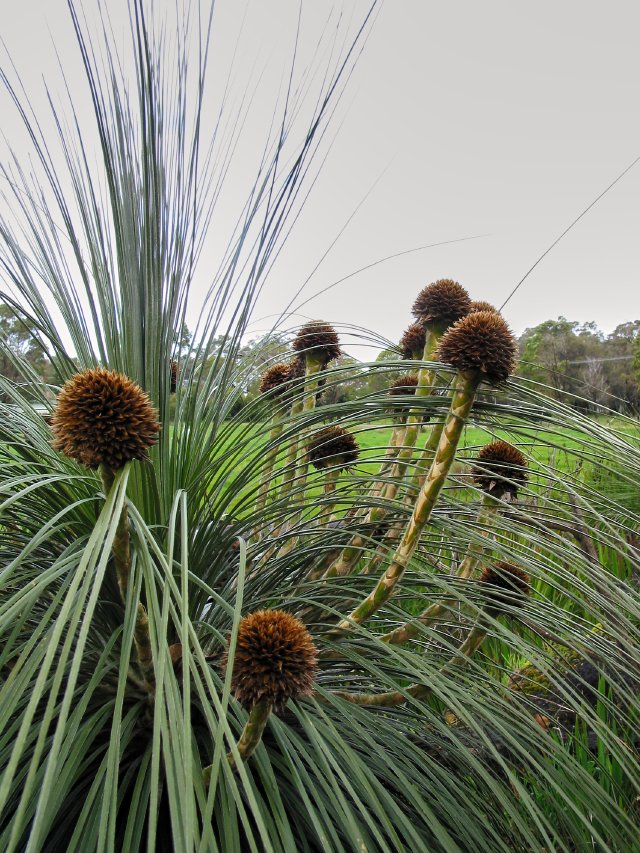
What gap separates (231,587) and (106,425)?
0.53 m

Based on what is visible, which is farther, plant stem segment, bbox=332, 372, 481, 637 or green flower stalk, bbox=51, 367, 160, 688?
plant stem segment, bbox=332, 372, 481, 637

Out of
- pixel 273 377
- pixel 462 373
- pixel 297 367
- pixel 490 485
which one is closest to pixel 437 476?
pixel 462 373

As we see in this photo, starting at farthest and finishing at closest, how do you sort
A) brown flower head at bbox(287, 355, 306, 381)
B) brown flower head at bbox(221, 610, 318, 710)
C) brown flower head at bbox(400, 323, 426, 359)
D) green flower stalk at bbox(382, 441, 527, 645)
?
brown flower head at bbox(287, 355, 306, 381) < brown flower head at bbox(400, 323, 426, 359) < green flower stalk at bbox(382, 441, 527, 645) < brown flower head at bbox(221, 610, 318, 710)

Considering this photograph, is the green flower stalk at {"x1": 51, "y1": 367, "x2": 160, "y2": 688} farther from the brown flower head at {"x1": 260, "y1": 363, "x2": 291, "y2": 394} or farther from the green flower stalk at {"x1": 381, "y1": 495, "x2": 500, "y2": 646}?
the brown flower head at {"x1": 260, "y1": 363, "x2": 291, "y2": 394}

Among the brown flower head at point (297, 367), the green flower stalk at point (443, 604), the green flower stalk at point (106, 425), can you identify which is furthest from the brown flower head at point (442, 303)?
the green flower stalk at point (106, 425)

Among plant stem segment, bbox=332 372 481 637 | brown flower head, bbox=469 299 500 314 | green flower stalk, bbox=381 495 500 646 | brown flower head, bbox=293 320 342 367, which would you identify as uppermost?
brown flower head, bbox=469 299 500 314

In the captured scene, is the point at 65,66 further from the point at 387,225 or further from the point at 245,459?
the point at 387,225

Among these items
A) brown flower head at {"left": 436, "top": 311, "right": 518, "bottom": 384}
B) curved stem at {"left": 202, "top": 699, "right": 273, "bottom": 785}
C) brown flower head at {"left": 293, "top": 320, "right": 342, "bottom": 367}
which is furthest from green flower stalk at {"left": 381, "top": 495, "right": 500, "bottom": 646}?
brown flower head at {"left": 293, "top": 320, "right": 342, "bottom": 367}

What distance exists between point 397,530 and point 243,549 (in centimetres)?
58

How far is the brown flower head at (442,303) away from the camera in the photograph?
1.25m

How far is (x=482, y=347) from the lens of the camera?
785mm

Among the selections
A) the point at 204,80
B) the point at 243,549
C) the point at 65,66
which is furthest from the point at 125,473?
the point at 65,66

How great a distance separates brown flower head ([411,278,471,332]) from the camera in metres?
1.25

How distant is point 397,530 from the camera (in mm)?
1148
